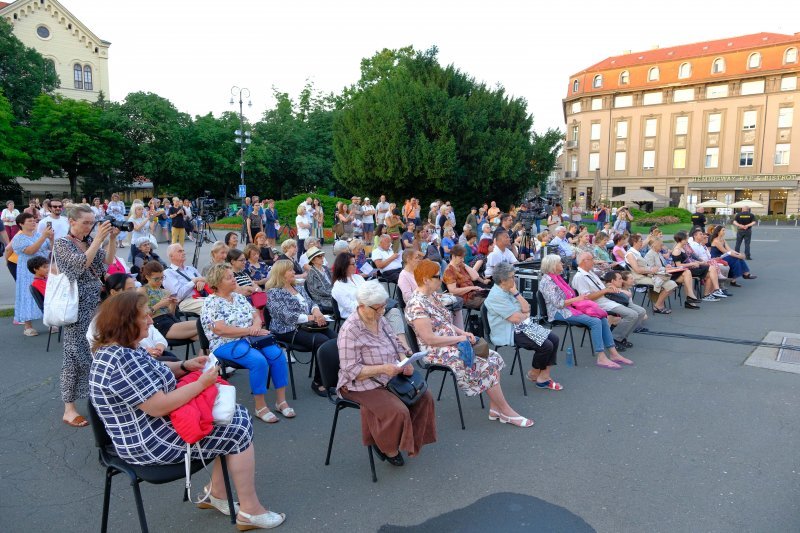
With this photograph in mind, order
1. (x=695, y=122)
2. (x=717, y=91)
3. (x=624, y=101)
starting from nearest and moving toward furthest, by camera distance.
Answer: (x=717, y=91) → (x=695, y=122) → (x=624, y=101)

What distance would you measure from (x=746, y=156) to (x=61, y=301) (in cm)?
6098

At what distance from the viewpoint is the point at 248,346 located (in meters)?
4.71

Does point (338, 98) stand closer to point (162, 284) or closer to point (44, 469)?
point (162, 284)

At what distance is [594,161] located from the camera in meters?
60.8

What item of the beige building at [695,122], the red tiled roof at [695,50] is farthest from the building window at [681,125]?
the red tiled roof at [695,50]

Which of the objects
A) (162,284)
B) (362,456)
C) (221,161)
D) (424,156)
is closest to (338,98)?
(221,161)

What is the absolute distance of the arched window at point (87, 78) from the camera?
4881cm

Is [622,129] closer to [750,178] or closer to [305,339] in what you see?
[750,178]

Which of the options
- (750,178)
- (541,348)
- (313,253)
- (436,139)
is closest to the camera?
(541,348)

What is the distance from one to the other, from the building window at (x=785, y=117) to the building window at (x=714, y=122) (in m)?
4.92

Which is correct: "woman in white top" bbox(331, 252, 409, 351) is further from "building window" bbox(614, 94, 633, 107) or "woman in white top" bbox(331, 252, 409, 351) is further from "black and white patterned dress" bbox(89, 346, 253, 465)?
"building window" bbox(614, 94, 633, 107)

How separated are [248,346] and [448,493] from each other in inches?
86.4

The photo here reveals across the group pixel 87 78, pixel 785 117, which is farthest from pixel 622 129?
pixel 87 78

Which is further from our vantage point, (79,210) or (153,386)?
(79,210)
